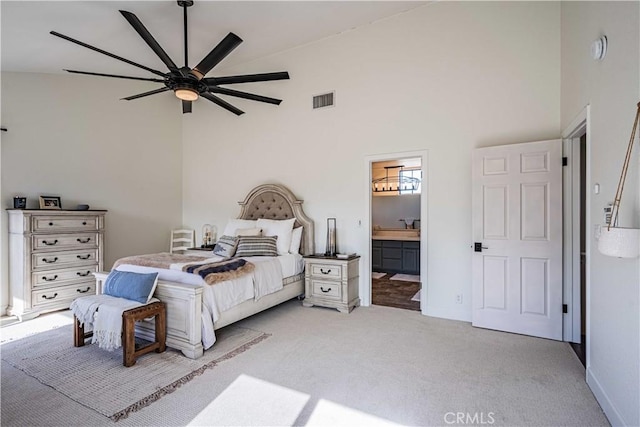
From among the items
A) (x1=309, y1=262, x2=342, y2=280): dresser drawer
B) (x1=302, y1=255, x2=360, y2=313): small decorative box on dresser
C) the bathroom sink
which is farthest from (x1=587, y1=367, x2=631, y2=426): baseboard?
the bathroom sink

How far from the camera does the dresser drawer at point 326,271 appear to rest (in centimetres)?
426

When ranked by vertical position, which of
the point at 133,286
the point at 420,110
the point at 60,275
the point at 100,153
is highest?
the point at 420,110

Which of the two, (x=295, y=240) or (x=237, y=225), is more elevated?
(x=237, y=225)

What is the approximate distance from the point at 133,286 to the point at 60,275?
2.08m

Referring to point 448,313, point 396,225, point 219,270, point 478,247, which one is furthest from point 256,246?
point 396,225

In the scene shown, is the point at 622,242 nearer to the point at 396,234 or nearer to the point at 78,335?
the point at 78,335

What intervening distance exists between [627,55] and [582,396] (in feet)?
7.46

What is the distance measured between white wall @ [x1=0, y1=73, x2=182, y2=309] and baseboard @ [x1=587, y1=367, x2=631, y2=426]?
19.8ft

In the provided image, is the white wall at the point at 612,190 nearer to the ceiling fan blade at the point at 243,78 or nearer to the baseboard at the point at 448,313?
the baseboard at the point at 448,313

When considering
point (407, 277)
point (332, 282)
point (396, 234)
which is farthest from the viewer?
point (396, 234)

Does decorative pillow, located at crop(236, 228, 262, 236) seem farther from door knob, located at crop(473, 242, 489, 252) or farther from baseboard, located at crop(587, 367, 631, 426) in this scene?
baseboard, located at crop(587, 367, 631, 426)

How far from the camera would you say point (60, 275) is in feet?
13.7

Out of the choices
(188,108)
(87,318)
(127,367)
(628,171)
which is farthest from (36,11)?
(628,171)

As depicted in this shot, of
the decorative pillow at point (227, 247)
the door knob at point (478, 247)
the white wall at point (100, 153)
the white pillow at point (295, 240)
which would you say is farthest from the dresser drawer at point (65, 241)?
the door knob at point (478, 247)
